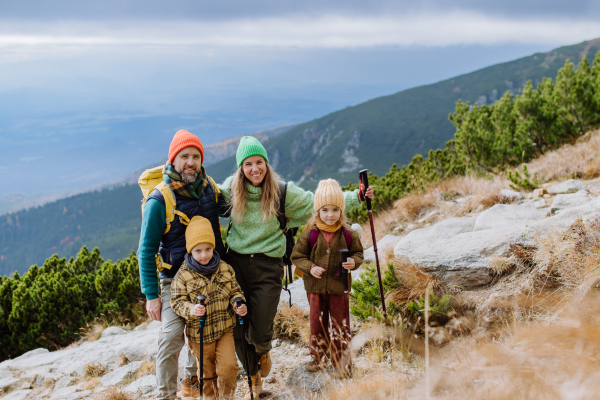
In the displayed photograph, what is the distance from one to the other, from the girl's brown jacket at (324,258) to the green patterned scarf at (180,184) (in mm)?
1252

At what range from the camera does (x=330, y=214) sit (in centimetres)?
394

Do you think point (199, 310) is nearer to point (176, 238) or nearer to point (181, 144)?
point (176, 238)

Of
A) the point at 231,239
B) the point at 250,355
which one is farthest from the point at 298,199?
the point at 250,355

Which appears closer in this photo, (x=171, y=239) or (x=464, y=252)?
(x=171, y=239)

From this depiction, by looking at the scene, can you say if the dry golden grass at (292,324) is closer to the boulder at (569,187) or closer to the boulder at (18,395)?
the boulder at (18,395)

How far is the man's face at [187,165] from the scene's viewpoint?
3.78 meters

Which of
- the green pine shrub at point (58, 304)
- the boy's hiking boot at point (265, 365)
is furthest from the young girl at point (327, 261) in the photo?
the green pine shrub at point (58, 304)

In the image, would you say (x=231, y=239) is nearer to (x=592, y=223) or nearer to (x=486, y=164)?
(x=592, y=223)

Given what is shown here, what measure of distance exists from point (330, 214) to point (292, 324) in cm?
251

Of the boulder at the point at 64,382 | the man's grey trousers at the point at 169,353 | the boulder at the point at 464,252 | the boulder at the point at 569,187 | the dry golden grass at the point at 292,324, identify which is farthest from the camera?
the boulder at the point at 569,187

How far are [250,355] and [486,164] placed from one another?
49.7 ft

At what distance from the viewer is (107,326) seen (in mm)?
9172

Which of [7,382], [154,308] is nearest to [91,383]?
[7,382]

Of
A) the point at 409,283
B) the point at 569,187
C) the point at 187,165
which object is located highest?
the point at 187,165
